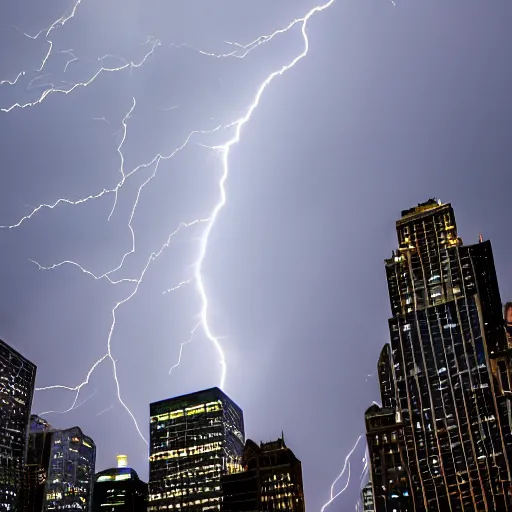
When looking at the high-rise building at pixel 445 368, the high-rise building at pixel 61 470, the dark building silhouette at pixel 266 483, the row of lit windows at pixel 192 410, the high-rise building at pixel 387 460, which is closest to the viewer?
the high-rise building at pixel 445 368

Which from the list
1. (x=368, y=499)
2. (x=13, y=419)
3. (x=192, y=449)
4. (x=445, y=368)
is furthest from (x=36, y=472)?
(x=445, y=368)

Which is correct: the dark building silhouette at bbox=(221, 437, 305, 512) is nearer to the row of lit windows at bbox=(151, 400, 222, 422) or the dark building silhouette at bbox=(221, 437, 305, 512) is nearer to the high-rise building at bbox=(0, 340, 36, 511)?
the row of lit windows at bbox=(151, 400, 222, 422)

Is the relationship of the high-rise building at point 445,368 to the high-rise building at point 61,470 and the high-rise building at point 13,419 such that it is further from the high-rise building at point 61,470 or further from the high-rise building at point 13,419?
the high-rise building at point 61,470

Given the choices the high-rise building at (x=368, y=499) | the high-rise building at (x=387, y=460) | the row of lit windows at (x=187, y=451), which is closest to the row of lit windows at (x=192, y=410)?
the row of lit windows at (x=187, y=451)

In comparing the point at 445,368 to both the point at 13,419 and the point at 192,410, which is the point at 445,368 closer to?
the point at 192,410

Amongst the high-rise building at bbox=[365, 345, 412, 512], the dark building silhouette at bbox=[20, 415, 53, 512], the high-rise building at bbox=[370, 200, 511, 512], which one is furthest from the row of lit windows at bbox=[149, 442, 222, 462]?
the high-rise building at bbox=[365, 345, 412, 512]

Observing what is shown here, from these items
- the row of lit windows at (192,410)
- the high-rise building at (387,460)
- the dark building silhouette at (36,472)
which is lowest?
the high-rise building at (387,460)
